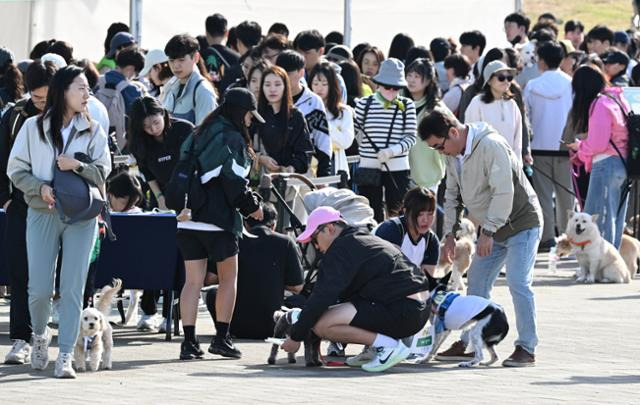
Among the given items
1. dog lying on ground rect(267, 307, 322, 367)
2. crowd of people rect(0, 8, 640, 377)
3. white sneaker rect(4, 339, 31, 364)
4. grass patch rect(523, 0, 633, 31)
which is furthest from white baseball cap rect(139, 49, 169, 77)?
grass patch rect(523, 0, 633, 31)

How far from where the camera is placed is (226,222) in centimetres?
1066

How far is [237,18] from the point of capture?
2180 cm

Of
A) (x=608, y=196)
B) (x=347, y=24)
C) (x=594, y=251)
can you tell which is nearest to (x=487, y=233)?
(x=594, y=251)

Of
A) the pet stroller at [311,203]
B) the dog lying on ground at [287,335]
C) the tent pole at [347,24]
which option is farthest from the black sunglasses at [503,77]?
the tent pole at [347,24]

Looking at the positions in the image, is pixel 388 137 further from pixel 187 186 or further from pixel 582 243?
pixel 187 186

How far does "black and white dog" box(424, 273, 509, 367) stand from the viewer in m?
10.7

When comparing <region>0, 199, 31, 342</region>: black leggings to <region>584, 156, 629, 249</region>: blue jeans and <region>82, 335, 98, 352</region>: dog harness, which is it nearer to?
<region>82, 335, 98, 352</region>: dog harness

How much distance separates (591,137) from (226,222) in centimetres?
671

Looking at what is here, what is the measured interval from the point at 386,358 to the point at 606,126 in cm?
662

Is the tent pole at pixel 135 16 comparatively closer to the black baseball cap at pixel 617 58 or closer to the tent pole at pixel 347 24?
the tent pole at pixel 347 24

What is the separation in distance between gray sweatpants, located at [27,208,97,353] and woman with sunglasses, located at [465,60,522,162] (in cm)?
645

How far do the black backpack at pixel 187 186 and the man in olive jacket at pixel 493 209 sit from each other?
1.45 m

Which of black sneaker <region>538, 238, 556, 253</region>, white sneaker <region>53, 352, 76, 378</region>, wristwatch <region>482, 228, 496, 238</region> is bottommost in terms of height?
black sneaker <region>538, 238, 556, 253</region>

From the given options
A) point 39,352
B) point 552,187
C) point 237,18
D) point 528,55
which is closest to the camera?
point 39,352
